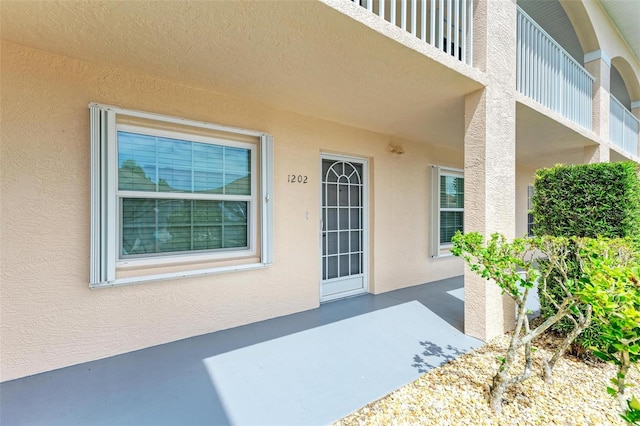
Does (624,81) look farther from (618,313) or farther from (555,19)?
(618,313)

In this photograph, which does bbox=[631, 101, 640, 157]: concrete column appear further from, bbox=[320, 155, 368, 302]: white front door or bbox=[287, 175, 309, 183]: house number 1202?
bbox=[287, 175, 309, 183]: house number 1202

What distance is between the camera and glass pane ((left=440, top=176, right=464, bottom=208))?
6676 mm

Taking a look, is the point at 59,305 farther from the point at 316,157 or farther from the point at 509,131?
the point at 509,131

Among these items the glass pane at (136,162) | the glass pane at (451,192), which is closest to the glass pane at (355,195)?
the glass pane at (451,192)

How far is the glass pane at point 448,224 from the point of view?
6.63 meters

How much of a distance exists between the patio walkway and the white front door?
1.07 meters

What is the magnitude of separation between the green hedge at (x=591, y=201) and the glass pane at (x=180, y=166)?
410cm

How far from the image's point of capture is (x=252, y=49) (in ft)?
8.98

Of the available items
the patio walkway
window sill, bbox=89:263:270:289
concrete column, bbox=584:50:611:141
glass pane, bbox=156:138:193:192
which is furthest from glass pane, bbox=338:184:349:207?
concrete column, bbox=584:50:611:141

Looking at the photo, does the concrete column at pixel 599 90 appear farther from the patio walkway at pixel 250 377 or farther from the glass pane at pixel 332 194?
the glass pane at pixel 332 194

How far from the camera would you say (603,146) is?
641cm

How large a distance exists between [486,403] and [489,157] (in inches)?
107

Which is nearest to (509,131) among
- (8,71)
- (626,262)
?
(626,262)

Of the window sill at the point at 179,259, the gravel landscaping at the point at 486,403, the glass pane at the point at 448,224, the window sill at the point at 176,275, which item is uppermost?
the glass pane at the point at 448,224
